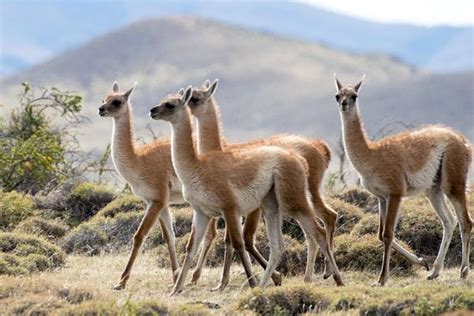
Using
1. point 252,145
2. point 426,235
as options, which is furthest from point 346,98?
point 426,235

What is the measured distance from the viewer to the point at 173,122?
10.5 m

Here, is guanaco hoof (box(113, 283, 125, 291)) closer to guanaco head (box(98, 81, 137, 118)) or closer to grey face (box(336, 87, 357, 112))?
guanaco head (box(98, 81, 137, 118))

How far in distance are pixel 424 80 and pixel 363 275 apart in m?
90.5

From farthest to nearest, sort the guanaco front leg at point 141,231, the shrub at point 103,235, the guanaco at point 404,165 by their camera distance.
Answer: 1. the shrub at point 103,235
2. the guanaco front leg at point 141,231
3. the guanaco at point 404,165

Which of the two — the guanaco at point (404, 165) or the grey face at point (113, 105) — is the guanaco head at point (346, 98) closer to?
the guanaco at point (404, 165)

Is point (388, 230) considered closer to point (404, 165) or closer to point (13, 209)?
point (404, 165)

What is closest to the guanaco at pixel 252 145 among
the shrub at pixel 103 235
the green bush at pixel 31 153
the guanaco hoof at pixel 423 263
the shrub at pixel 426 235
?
the guanaco hoof at pixel 423 263

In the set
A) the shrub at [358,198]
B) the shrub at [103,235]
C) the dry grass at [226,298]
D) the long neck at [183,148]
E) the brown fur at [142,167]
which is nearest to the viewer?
the dry grass at [226,298]

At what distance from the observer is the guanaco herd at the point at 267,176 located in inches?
402

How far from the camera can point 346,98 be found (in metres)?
11.1

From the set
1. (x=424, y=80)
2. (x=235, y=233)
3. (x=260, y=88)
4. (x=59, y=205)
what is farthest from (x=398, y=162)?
(x=260, y=88)

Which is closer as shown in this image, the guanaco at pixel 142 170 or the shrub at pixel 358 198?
the guanaco at pixel 142 170

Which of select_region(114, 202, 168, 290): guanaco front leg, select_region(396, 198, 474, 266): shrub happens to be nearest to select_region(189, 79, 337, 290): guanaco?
select_region(114, 202, 168, 290): guanaco front leg

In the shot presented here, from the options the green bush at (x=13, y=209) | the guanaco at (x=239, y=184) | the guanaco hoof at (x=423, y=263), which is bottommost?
the guanaco hoof at (x=423, y=263)
